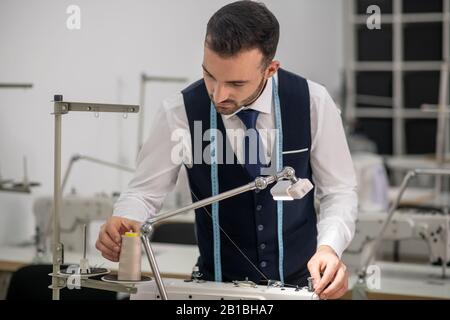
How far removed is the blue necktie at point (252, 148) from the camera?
207cm

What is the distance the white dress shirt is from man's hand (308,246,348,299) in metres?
0.27

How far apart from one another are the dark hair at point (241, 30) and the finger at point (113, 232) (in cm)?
46

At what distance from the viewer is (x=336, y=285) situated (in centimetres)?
176

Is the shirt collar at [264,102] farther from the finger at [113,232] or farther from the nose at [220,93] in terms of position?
the finger at [113,232]

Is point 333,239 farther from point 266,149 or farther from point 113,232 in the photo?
point 113,232

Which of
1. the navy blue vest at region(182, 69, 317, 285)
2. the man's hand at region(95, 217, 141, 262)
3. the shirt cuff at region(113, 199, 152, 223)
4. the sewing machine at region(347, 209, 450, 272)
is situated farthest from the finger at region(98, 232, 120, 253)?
the sewing machine at region(347, 209, 450, 272)

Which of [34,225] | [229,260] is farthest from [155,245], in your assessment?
[229,260]

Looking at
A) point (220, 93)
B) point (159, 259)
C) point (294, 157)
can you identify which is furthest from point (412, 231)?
point (220, 93)

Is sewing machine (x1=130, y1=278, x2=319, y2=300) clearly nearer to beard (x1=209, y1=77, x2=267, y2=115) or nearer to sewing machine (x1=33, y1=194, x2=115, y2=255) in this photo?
beard (x1=209, y1=77, x2=267, y2=115)

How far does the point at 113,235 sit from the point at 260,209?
40cm

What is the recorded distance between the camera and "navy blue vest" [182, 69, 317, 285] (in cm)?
209

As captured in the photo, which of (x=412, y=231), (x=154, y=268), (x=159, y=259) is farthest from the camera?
(x=159, y=259)

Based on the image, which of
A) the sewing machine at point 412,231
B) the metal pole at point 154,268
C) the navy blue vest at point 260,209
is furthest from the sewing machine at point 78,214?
the metal pole at point 154,268

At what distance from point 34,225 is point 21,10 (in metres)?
1.13
